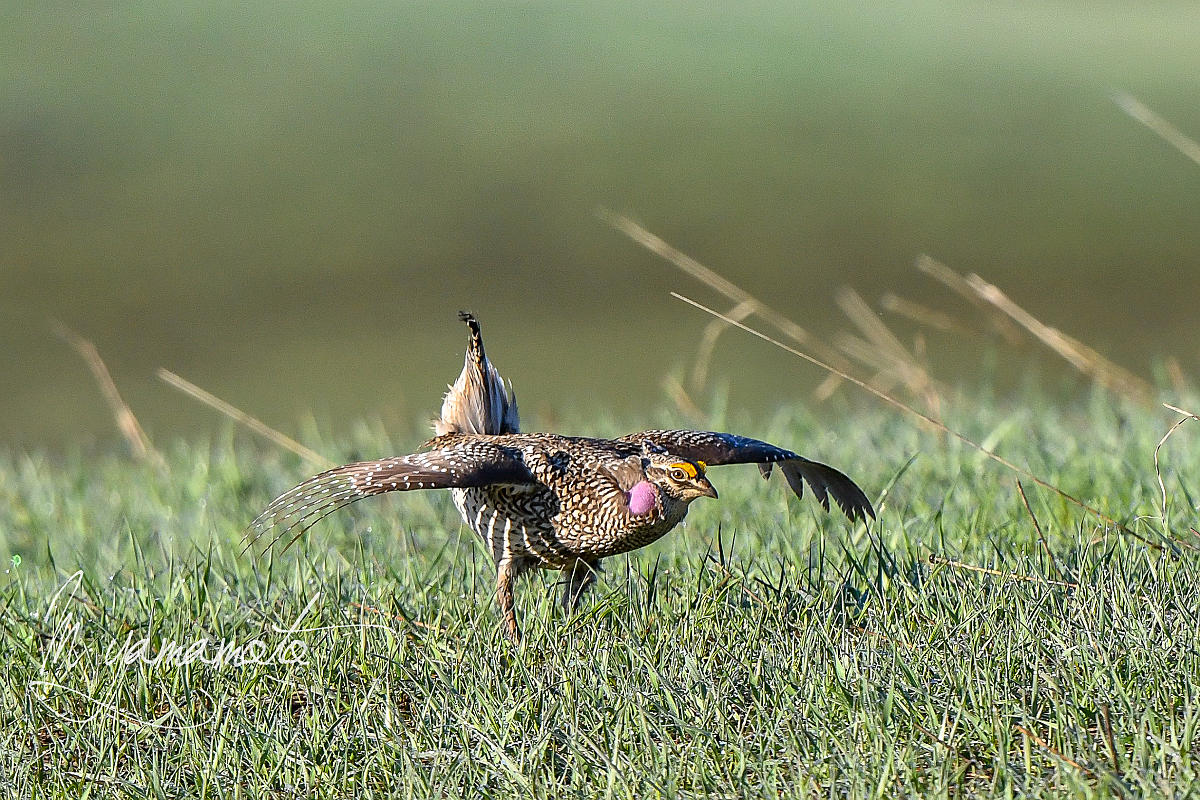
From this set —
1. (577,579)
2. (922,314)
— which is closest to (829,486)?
(577,579)

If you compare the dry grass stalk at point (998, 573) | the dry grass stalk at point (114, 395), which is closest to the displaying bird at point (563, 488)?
the dry grass stalk at point (998, 573)

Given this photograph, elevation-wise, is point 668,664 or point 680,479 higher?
point 680,479

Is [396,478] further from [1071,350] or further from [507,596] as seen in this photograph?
[1071,350]

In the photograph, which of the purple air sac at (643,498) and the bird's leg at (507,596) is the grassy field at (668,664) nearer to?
the bird's leg at (507,596)

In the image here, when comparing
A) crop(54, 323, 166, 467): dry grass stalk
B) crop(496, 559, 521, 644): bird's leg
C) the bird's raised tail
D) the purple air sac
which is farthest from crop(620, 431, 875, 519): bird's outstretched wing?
crop(54, 323, 166, 467): dry grass stalk

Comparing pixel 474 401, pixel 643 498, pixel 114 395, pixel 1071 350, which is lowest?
pixel 114 395

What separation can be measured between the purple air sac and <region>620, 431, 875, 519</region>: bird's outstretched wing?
0.30m

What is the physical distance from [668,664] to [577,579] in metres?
0.79

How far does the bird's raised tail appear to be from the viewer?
5.07 m

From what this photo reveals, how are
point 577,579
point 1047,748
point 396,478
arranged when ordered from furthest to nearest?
point 577,579 < point 396,478 < point 1047,748

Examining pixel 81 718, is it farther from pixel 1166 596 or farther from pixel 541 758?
pixel 1166 596

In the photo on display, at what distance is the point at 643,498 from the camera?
4.15 m

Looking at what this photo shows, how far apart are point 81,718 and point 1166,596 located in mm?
2877

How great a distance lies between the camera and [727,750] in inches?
129
